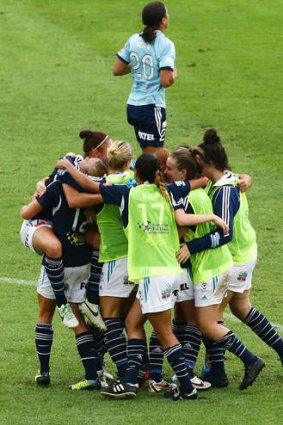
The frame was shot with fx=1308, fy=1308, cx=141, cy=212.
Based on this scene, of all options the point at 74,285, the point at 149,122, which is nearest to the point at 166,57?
the point at 149,122

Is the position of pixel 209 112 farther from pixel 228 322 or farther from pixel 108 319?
pixel 108 319

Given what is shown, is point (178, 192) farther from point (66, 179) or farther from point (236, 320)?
point (236, 320)

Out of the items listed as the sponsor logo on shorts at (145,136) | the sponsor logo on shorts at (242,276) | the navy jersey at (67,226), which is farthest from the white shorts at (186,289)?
the sponsor logo on shorts at (145,136)

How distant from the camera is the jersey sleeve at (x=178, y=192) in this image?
9.77 meters

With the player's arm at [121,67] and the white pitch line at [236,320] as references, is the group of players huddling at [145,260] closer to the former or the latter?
the white pitch line at [236,320]

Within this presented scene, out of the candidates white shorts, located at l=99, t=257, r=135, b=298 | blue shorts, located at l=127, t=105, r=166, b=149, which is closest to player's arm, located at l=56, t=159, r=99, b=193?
white shorts, located at l=99, t=257, r=135, b=298

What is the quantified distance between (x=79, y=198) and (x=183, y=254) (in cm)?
90

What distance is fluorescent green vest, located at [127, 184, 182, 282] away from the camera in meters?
9.68

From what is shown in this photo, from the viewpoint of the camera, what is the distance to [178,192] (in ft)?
32.2

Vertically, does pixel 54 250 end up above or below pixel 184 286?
above

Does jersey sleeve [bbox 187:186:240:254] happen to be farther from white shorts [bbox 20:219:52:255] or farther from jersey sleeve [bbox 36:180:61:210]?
white shorts [bbox 20:219:52:255]

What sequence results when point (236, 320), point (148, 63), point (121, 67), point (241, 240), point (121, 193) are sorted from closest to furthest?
point (121, 193) → point (241, 240) → point (236, 320) → point (148, 63) → point (121, 67)

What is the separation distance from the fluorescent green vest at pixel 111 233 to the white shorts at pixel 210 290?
65 centimetres

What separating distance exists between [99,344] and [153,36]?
4567mm
